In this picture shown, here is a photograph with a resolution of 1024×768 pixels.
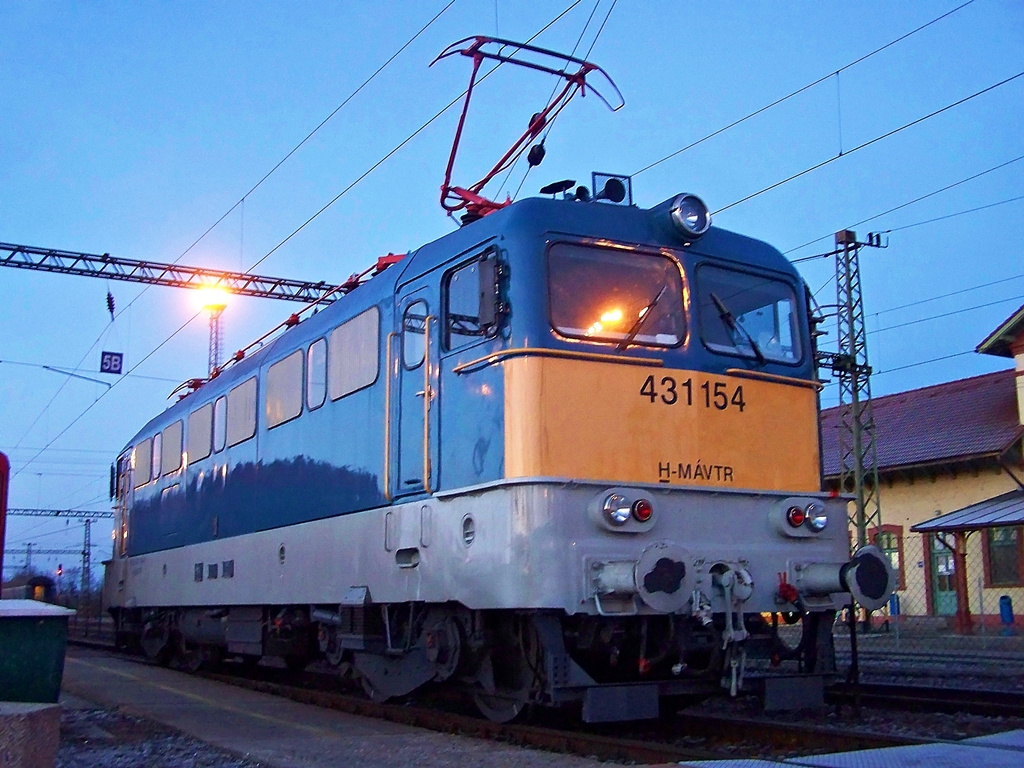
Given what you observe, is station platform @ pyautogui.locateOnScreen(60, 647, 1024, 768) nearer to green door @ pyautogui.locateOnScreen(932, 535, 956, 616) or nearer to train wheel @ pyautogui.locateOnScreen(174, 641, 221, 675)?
train wheel @ pyautogui.locateOnScreen(174, 641, 221, 675)

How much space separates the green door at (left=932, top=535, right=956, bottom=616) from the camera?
25.7 metres

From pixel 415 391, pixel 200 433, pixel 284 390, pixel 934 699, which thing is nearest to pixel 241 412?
pixel 284 390

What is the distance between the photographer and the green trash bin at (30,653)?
18.6ft

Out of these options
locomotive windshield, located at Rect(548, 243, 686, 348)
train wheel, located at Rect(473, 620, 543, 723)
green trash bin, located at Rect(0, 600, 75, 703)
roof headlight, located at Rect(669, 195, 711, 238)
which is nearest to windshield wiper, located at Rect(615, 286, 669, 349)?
locomotive windshield, located at Rect(548, 243, 686, 348)

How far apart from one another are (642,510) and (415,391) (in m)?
2.13

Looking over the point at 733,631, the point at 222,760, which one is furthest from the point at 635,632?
the point at 222,760

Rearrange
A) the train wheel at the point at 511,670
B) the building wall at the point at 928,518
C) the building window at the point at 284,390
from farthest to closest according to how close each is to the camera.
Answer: the building wall at the point at 928,518, the building window at the point at 284,390, the train wheel at the point at 511,670

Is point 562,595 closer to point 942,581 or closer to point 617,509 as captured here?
point 617,509

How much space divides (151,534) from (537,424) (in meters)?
10.6

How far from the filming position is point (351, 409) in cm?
948

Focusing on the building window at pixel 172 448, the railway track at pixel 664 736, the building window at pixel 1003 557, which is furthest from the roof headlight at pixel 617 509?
the building window at pixel 1003 557

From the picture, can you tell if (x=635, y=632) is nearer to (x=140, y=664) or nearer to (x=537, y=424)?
(x=537, y=424)

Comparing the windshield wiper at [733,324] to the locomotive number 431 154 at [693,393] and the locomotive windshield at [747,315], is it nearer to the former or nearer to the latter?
the locomotive windshield at [747,315]

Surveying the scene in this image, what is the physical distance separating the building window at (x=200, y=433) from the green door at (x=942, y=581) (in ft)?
59.9
